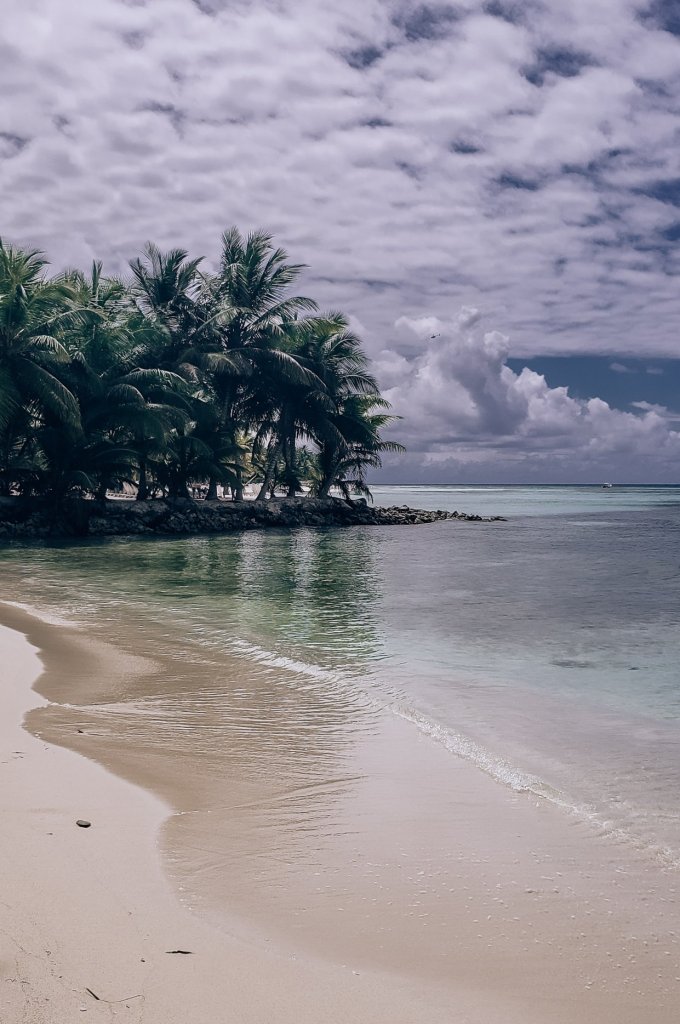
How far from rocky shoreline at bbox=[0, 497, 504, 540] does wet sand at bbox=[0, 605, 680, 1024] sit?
24479 millimetres

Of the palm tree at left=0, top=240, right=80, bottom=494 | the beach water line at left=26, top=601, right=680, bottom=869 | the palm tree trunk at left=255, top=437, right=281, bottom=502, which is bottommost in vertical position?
the beach water line at left=26, top=601, right=680, bottom=869

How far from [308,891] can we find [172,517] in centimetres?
2996

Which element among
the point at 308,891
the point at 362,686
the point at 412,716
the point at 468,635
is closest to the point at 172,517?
the point at 468,635

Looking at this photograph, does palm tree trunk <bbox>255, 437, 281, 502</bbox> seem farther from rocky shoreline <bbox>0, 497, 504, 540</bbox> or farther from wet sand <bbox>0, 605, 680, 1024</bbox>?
wet sand <bbox>0, 605, 680, 1024</bbox>

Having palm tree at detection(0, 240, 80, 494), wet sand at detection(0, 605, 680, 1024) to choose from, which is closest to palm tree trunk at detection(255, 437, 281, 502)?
palm tree at detection(0, 240, 80, 494)

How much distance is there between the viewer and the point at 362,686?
24.2 feet

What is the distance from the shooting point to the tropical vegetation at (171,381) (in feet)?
85.3

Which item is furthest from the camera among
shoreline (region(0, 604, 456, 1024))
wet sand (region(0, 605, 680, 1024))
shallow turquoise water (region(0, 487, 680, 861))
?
shallow turquoise water (region(0, 487, 680, 861))

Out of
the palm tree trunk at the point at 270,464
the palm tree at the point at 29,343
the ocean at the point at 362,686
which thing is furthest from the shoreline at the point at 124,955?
the palm tree trunk at the point at 270,464

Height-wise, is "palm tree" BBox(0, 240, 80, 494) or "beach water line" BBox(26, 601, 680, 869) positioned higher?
"palm tree" BBox(0, 240, 80, 494)

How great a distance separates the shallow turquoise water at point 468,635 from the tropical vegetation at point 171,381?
600cm

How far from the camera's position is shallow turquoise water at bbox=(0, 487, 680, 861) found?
531 cm

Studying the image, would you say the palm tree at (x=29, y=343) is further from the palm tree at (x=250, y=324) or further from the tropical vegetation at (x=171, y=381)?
the palm tree at (x=250, y=324)

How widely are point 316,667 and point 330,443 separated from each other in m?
32.7
